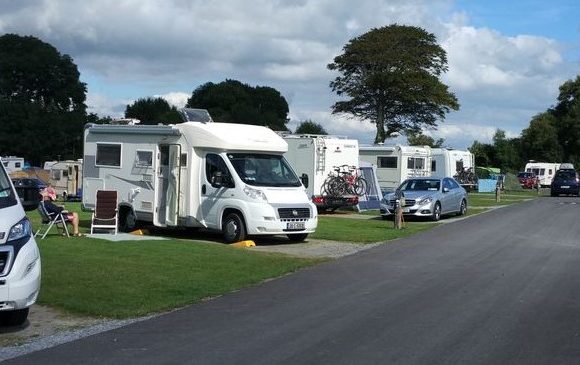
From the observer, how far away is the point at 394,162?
35.7m

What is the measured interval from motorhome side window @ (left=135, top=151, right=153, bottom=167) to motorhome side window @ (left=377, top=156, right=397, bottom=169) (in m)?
19.1

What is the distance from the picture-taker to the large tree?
72.0 meters

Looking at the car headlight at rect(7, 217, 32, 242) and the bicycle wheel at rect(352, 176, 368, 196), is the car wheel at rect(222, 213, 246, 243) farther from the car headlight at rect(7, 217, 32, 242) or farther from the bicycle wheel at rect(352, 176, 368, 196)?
the bicycle wheel at rect(352, 176, 368, 196)

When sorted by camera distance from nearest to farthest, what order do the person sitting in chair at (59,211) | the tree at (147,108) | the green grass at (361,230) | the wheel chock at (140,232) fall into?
the person sitting in chair at (59,211) → the green grass at (361,230) → the wheel chock at (140,232) → the tree at (147,108)

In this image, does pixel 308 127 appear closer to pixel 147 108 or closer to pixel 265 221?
pixel 147 108

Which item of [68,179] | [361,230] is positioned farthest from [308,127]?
[361,230]

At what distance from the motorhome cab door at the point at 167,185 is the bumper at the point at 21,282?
997 centimetres

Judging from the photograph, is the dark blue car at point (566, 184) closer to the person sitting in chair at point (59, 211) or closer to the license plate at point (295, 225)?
the license plate at point (295, 225)

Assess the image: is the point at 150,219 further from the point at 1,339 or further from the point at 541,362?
the point at 541,362

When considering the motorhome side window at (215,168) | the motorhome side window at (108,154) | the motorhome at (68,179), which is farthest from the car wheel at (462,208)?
the motorhome at (68,179)

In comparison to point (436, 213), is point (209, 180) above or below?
above

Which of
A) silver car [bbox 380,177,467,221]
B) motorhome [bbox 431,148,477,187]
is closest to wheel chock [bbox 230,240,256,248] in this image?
silver car [bbox 380,177,467,221]

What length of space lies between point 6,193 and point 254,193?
869 centimetres

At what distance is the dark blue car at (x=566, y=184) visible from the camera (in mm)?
48094
